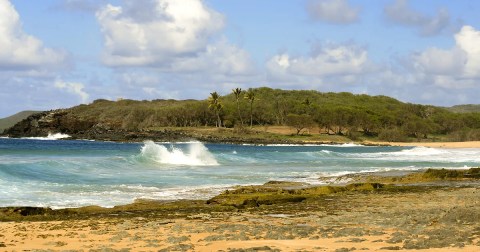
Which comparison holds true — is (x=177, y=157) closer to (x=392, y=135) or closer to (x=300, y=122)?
(x=300, y=122)

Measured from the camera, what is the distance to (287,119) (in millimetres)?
137625

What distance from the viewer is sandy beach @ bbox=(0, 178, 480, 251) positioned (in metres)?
13.1

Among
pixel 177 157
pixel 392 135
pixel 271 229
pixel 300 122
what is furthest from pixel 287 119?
pixel 271 229

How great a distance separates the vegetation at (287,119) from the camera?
132m

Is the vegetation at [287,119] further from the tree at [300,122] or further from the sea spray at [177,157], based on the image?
the sea spray at [177,157]

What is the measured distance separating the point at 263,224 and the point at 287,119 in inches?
4792

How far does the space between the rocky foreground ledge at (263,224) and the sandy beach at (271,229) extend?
0.8 inches

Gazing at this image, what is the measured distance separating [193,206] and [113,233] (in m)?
5.93

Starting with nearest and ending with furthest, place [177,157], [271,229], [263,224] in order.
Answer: [271,229], [263,224], [177,157]

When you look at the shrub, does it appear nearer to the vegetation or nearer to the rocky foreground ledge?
the vegetation

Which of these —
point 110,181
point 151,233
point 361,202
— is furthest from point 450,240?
point 110,181

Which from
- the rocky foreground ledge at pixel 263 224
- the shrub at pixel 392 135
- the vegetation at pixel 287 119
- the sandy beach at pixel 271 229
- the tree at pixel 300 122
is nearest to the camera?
the sandy beach at pixel 271 229

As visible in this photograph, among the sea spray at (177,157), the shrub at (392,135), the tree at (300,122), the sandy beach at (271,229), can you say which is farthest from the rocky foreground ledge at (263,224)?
the tree at (300,122)

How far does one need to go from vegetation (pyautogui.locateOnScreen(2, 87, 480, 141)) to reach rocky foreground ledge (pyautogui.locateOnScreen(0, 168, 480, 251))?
102 meters
